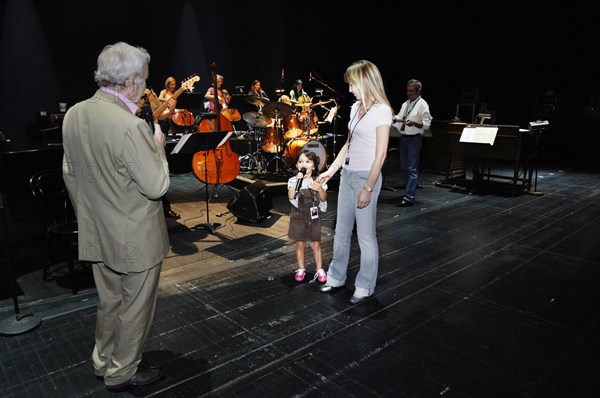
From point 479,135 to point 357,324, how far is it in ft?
16.4

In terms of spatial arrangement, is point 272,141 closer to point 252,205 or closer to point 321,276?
point 252,205

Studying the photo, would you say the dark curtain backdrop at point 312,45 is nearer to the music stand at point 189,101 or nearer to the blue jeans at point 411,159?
the music stand at point 189,101

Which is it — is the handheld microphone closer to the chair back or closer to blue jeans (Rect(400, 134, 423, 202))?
the chair back

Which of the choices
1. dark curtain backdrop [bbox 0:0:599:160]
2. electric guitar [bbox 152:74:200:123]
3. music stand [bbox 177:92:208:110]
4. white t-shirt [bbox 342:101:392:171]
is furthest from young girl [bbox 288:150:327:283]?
dark curtain backdrop [bbox 0:0:599:160]

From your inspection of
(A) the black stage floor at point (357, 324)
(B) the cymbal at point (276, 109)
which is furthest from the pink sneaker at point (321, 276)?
(B) the cymbal at point (276, 109)

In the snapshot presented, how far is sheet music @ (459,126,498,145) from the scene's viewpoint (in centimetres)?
683

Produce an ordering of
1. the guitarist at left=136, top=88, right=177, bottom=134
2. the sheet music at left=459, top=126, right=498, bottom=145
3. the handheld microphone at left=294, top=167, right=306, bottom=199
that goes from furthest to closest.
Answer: the sheet music at left=459, top=126, right=498, bottom=145, the handheld microphone at left=294, top=167, right=306, bottom=199, the guitarist at left=136, top=88, right=177, bottom=134

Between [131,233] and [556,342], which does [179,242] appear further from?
[556,342]

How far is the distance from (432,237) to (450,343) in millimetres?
2272

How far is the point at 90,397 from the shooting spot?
2.28 meters

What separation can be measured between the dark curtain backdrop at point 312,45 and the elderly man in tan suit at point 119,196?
7601 mm

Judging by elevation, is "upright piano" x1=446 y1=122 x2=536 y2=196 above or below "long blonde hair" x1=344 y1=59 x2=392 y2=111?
below

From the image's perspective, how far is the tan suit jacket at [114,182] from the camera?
6.39ft

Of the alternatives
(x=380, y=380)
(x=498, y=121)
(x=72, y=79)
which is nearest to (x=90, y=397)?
(x=380, y=380)
